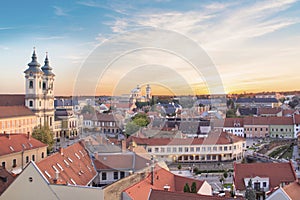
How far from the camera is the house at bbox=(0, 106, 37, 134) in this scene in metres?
33.7

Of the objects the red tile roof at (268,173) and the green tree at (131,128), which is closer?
the red tile roof at (268,173)

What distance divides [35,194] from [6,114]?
24938 mm

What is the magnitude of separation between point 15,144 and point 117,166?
767 centimetres

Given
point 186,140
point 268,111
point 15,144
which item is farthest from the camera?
point 268,111

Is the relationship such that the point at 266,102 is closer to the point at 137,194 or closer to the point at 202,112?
the point at 202,112

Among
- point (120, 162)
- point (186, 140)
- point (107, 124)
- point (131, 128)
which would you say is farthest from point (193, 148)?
point (120, 162)

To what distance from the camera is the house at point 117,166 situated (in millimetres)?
15969

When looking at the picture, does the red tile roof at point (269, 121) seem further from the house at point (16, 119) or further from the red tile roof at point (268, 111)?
the house at point (16, 119)

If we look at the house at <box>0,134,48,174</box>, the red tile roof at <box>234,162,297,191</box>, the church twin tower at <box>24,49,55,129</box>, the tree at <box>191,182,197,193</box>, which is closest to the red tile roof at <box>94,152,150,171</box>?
the tree at <box>191,182,197,193</box>

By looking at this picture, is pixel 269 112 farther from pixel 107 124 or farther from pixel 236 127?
pixel 107 124

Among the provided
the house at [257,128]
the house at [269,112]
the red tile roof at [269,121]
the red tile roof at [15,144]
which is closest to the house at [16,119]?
→ the red tile roof at [15,144]

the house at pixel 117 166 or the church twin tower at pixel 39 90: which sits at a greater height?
the church twin tower at pixel 39 90

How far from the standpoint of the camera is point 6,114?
34219mm

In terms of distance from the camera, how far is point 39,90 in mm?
39969
